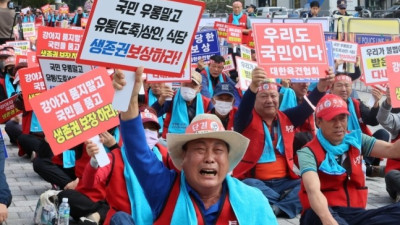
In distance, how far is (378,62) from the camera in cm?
941

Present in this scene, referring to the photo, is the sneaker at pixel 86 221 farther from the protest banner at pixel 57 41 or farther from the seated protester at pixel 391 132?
the seated protester at pixel 391 132

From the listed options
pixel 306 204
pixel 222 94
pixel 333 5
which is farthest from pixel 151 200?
pixel 333 5

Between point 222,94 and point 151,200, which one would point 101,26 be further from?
point 222,94

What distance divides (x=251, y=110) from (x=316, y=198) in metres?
2.20

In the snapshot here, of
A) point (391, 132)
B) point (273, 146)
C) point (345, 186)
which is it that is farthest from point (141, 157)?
point (391, 132)

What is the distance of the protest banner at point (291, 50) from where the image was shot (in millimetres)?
8023

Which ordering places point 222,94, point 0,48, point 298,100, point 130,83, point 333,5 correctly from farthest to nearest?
point 333,5
point 0,48
point 298,100
point 222,94
point 130,83

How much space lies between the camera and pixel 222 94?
9406 mm

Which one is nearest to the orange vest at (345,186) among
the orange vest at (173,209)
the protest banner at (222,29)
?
the orange vest at (173,209)

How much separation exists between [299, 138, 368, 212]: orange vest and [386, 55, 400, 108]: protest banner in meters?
1.60

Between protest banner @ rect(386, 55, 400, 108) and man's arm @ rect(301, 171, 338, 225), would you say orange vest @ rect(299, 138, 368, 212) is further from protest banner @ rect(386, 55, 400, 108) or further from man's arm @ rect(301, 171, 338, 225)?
protest banner @ rect(386, 55, 400, 108)

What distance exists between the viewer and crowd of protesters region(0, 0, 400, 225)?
166 inches

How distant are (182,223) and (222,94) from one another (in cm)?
528

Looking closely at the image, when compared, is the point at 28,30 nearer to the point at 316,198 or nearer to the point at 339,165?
the point at 339,165
